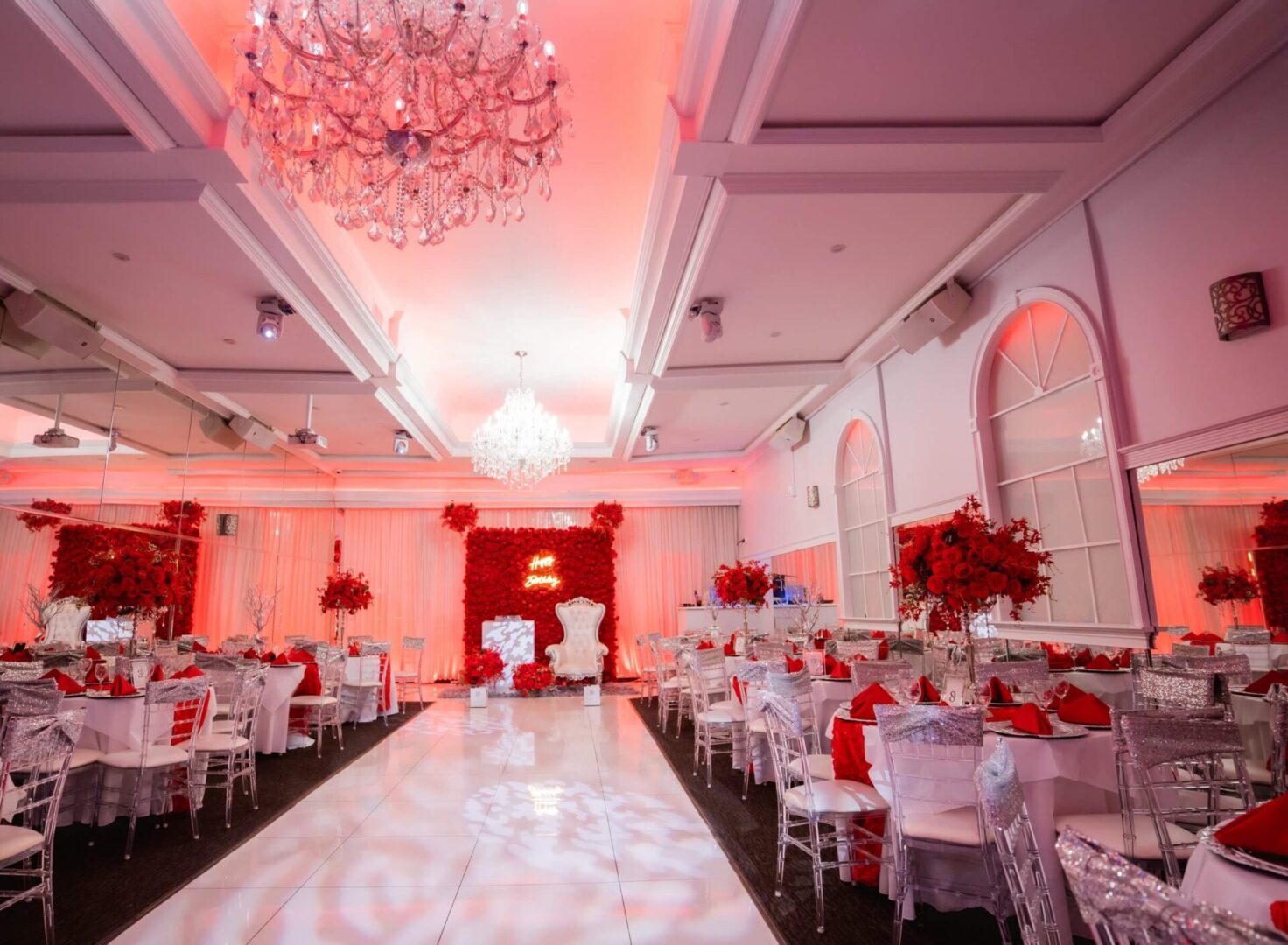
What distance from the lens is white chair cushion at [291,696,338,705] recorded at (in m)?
7.00

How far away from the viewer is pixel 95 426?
6.55 meters

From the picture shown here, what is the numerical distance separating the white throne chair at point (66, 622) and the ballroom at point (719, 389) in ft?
0.15

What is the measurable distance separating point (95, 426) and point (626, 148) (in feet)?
18.1

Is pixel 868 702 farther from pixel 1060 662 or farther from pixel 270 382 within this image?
pixel 270 382

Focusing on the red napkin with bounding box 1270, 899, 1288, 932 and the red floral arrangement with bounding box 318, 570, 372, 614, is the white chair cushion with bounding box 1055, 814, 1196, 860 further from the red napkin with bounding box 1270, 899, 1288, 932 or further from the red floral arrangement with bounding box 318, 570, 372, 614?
the red floral arrangement with bounding box 318, 570, 372, 614

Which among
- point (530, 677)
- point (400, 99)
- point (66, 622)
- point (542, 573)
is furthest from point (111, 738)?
point (542, 573)

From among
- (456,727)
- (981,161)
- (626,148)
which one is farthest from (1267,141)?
(456,727)

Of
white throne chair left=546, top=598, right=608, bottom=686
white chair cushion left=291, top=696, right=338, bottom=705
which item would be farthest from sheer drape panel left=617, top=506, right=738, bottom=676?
white chair cushion left=291, top=696, right=338, bottom=705

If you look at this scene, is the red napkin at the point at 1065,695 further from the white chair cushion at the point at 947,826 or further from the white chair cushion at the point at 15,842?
the white chair cushion at the point at 15,842

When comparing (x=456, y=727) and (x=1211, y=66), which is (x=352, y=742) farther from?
(x=1211, y=66)

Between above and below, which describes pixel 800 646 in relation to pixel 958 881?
above

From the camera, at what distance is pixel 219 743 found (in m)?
4.96

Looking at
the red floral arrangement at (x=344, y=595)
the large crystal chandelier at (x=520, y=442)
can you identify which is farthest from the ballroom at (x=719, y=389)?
the red floral arrangement at (x=344, y=595)

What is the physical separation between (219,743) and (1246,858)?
5.61 meters
